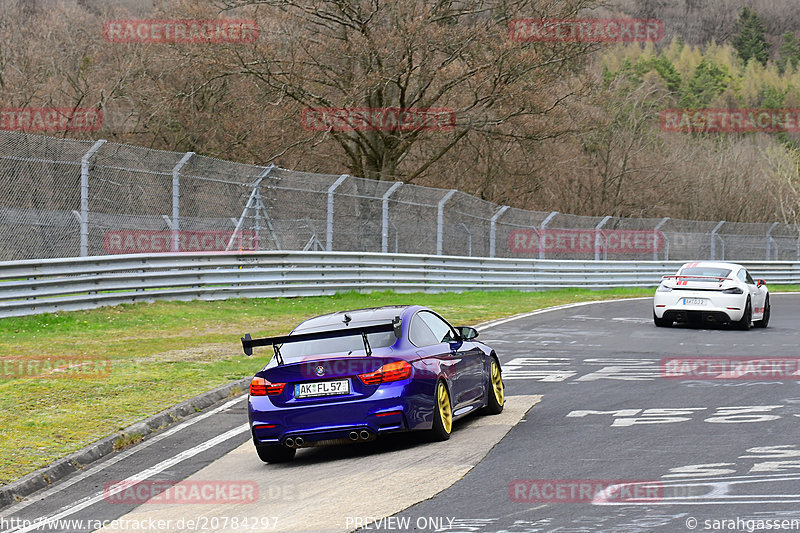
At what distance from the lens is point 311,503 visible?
711cm

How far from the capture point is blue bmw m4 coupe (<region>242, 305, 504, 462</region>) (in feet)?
28.1

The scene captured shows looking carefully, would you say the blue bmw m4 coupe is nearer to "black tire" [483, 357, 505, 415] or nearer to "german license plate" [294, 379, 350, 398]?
"german license plate" [294, 379, 350, 398]

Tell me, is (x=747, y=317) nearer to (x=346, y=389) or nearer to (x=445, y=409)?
(x=445, y=409)

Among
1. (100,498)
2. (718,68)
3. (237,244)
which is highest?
(718,68)

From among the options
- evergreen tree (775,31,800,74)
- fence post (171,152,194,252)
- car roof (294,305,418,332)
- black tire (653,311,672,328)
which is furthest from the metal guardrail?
evergreen tree (775,31,800,74)

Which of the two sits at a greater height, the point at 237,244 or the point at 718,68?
the point at 718,68

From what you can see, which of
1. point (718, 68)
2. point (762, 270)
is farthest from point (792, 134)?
point (762, 270)

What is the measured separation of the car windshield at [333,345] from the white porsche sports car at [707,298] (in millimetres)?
12294

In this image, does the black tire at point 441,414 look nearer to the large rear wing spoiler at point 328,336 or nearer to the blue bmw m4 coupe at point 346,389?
the blue bmw m4 coupe at point 346,389

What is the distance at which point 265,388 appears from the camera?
28.9ft

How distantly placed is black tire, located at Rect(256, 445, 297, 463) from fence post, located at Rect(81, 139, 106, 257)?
436 inches

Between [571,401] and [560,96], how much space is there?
27760 mm

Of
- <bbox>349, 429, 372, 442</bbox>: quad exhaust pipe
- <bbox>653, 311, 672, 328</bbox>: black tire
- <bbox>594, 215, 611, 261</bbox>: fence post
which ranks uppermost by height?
<bbox>594, 215, 611, 261</bbox>: fence post

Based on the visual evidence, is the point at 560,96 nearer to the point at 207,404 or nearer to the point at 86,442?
the point at 207,404
